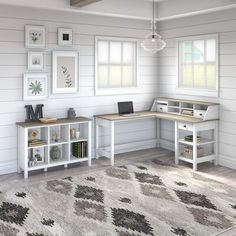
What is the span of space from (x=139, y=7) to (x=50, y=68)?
1816mm

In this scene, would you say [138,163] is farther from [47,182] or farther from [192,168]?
[47,182]

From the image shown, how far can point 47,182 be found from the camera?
467 cm

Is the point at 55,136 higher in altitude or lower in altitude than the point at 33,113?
lower

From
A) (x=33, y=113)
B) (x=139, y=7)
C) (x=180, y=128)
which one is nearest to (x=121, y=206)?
(x=180, y=128)

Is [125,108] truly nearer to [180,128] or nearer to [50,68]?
[180,128]

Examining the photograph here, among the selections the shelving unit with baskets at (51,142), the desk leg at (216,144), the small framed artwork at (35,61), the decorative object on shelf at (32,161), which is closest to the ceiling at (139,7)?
the small framed artwork at (35,61)

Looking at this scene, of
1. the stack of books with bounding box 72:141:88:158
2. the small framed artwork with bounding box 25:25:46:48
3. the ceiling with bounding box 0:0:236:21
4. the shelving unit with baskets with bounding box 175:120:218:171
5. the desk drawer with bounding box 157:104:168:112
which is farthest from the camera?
the desk drawer with bounding box 157:104:168:112

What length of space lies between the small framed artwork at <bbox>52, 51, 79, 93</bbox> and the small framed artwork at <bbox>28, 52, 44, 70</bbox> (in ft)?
0.69

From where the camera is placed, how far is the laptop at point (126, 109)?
233 inches

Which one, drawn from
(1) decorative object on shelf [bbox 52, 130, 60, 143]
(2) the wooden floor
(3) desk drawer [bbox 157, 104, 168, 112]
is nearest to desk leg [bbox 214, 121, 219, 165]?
(2) the wooden floor

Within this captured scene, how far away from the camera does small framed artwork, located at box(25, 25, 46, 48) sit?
510cm

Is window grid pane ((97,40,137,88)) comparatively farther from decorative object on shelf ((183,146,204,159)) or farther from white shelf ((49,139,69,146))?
decorative object on shelf ((183,146,204,159))

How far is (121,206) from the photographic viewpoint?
12.7 ft

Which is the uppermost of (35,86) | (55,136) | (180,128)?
(35,86)
